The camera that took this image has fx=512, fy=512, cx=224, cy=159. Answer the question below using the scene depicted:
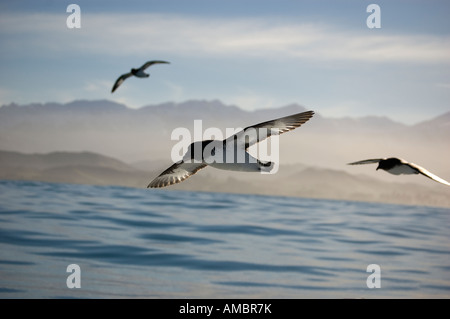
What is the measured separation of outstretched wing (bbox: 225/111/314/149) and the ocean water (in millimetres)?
12171

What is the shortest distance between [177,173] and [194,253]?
66.5 ft

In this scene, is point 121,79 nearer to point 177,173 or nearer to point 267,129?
point 177,173

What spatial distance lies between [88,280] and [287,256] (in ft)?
37.6

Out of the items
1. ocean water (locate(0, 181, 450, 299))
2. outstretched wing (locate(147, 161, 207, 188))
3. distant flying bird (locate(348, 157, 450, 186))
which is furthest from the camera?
ocean water (locate(0, 181, 450, 299))

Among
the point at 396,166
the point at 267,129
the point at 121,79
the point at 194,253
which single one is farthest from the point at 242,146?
the point at 194,253

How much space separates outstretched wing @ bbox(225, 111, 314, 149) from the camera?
21.1ft

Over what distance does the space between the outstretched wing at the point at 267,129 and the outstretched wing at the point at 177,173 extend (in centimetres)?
143

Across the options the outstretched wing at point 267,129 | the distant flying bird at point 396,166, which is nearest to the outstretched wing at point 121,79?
the outstretched wing at point 267,129

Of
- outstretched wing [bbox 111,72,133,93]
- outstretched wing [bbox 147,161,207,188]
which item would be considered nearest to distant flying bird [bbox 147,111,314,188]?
outstretched wing [bbox 147,161,207,188]

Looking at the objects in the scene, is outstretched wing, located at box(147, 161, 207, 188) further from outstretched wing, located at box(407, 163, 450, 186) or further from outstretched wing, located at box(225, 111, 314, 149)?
outstretched wing, located at box(407, 163, 450, 186)

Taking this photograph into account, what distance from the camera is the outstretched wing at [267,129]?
21.1ft

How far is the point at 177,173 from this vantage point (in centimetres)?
816
